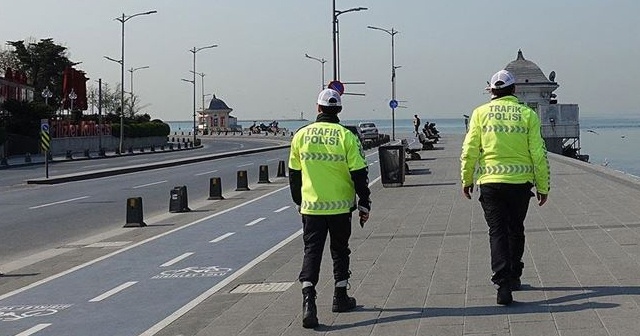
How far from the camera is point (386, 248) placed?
12.5m

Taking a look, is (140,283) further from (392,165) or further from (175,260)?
(392,165)

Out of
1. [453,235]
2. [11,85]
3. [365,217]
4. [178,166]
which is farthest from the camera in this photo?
[11,85]

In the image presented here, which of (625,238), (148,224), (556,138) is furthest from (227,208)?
(556,138)

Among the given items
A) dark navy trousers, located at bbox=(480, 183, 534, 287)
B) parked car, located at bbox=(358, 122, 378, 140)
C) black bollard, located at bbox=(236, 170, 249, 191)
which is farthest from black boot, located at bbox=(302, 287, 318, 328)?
parked car, located at bbox=(358, 122, 378, 140)

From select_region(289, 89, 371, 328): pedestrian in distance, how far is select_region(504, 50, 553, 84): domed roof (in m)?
61.5

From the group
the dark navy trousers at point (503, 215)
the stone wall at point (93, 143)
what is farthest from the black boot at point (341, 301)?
the stone wall at point (93, 143)

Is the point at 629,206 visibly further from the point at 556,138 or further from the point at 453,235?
the point at 556,138

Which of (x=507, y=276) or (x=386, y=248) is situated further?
(x=386, y=248)

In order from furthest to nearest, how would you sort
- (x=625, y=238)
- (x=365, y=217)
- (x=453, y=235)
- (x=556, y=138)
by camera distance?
(x=556, y=138) < (x=453, y=235) < (x=625, y=238) < (x=365, y=217)

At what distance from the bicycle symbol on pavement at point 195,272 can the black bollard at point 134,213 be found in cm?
617

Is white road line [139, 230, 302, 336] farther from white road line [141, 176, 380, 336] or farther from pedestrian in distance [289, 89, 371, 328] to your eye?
pedestrian in distance [289, 89, 371, 328]

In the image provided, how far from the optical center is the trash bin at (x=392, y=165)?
25.3 meters

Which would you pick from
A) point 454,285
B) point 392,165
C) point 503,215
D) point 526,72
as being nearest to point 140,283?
point 454,285

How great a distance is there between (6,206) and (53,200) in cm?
192
